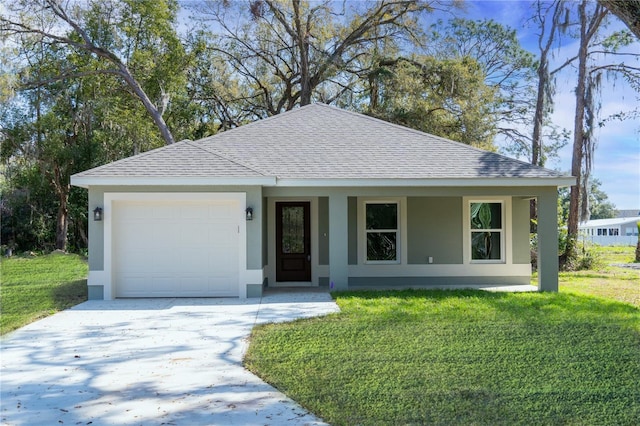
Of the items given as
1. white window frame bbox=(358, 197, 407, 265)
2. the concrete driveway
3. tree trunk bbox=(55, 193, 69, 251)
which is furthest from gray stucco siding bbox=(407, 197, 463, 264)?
tree trunk bbox=(55, 193, 69, 251)

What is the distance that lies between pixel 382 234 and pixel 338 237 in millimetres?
1965

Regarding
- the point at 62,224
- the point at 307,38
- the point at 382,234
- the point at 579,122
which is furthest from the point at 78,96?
the point at 579,122

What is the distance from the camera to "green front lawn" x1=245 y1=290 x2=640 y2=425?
161 inches

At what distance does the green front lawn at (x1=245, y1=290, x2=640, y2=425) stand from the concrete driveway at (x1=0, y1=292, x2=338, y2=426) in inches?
14.9

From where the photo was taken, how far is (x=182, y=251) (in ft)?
33.1

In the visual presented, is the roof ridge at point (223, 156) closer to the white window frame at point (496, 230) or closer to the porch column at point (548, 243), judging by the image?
the white window frame at point (496, 230)

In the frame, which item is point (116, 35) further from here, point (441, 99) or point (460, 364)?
point (460, 364)

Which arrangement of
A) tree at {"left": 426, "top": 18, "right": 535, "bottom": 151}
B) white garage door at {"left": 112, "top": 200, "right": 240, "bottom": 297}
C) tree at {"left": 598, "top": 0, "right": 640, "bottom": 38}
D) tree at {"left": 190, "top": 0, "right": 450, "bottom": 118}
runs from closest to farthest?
tree at {"left": 598, "top": 0, "right": 640, "bottom": 38}
white garage door at {"left": 112, "top": 200, "right": 240, "bottom": 297}
tree at {"left": 190, "top": 0, "right": 450, "bottom": 118}
tree at {"left": 426, "top": 18, "right": 535, "bottom": 151}

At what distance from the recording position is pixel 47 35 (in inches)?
804

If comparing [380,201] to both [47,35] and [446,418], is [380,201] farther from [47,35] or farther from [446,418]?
[47,35]

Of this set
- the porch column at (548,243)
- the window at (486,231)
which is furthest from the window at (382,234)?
the porch column at (548,243)

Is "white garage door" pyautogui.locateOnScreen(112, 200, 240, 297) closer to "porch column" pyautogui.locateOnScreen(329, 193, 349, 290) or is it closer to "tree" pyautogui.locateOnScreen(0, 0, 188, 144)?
"porch column" pyautogui.locateOnScreen(329, 193, 349, 290)

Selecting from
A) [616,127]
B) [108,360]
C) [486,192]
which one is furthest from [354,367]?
[616,127]

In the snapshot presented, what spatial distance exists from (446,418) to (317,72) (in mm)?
19676
